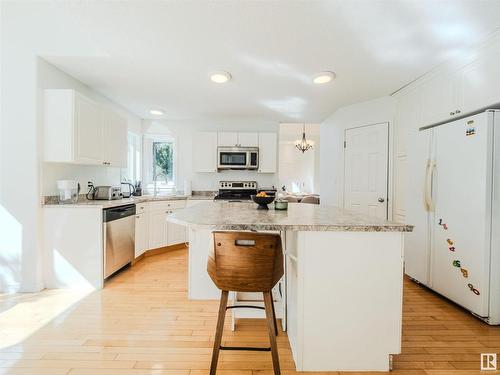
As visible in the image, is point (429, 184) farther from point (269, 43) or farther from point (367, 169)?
point (269, 43)

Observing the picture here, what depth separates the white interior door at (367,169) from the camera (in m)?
3.66

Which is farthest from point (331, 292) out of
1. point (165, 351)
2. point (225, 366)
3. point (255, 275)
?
point (165, 351)

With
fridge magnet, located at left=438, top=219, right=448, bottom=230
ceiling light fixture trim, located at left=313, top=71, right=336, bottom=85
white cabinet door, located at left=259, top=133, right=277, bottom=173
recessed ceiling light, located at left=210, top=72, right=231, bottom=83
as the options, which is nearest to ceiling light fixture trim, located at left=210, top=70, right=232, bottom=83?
recessed ceiling light, located at left=210, top=72, right=231, bottom=83

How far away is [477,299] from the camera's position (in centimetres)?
208

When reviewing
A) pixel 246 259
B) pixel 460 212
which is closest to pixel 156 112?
pixel 246 259

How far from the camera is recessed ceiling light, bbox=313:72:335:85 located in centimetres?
282

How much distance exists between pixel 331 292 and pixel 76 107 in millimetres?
2938

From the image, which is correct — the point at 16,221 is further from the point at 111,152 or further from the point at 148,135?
the point at 148,135

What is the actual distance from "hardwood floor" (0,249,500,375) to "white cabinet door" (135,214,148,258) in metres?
0.93

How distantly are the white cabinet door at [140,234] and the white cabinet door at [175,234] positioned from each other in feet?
1.41

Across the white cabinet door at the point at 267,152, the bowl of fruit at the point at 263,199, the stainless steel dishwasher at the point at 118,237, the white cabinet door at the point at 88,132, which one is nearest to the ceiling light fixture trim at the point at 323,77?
the bowl of fruit at the point at 263,199

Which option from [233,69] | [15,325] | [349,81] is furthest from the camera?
[349,81]

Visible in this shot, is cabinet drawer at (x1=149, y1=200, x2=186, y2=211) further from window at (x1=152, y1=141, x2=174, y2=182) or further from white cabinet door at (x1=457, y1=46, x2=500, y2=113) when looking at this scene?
white cabinet door at (x1=457, y1=46, x2=500, y2=113)

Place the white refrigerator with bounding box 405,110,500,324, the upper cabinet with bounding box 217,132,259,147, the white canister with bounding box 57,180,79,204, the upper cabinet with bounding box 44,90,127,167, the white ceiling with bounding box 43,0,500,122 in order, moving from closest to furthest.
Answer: the white ceiling with bounding box 43,0,500,122
the white refrigerator with bounding box 405,110,500,324
the upper cabinet with bounding box 44,90,127,167
the white canister with bounding box 57,180,79,204
the upper cabinet with bounding box 217,132,259,147
